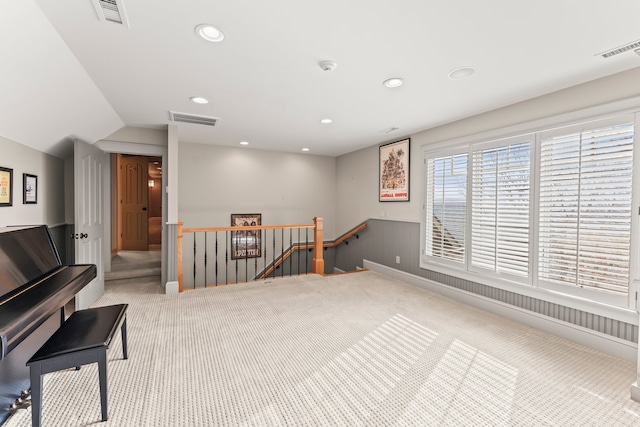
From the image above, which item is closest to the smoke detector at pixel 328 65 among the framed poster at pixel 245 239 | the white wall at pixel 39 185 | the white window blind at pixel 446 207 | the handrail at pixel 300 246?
the white window blind at pixel 446 207

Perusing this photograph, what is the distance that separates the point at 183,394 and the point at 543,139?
12.6ft

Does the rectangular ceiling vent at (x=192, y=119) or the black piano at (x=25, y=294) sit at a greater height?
the rectangular ceiling vent at (x=192, y=119)

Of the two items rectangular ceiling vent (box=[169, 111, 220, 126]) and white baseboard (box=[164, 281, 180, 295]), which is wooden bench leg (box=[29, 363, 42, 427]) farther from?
rectangular ceiling vent (box=[169, 111, 220, 126])

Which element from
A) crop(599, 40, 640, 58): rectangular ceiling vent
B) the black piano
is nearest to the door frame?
the black piano

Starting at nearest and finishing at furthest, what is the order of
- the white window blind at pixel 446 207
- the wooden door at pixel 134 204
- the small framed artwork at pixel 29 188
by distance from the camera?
1. the small framed artwork at pixel 29 188
2. the white window blind at pixel 446 207
3. the wooden door at pixel 134 204

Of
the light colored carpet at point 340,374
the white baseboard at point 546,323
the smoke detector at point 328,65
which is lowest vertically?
the light colored carpet at point 340,374

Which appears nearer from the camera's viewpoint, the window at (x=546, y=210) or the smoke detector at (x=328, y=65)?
the smoke detector at (x=328, y=65)

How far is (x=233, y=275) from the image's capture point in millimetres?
5832

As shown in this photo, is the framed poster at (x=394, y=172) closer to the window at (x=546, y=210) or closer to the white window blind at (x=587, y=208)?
the window at (x=546, y=210)

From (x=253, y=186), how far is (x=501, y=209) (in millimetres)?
4320

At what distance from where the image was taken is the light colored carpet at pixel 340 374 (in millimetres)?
1720

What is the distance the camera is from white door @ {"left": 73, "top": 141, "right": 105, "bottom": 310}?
3.28 meters

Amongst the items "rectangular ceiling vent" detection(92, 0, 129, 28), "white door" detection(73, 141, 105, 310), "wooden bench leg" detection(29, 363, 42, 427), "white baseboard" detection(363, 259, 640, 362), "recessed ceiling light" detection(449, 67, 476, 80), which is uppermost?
"recessed ceiling light" detection(449, 67, 476, 80)

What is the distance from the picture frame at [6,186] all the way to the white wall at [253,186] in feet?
8.60
